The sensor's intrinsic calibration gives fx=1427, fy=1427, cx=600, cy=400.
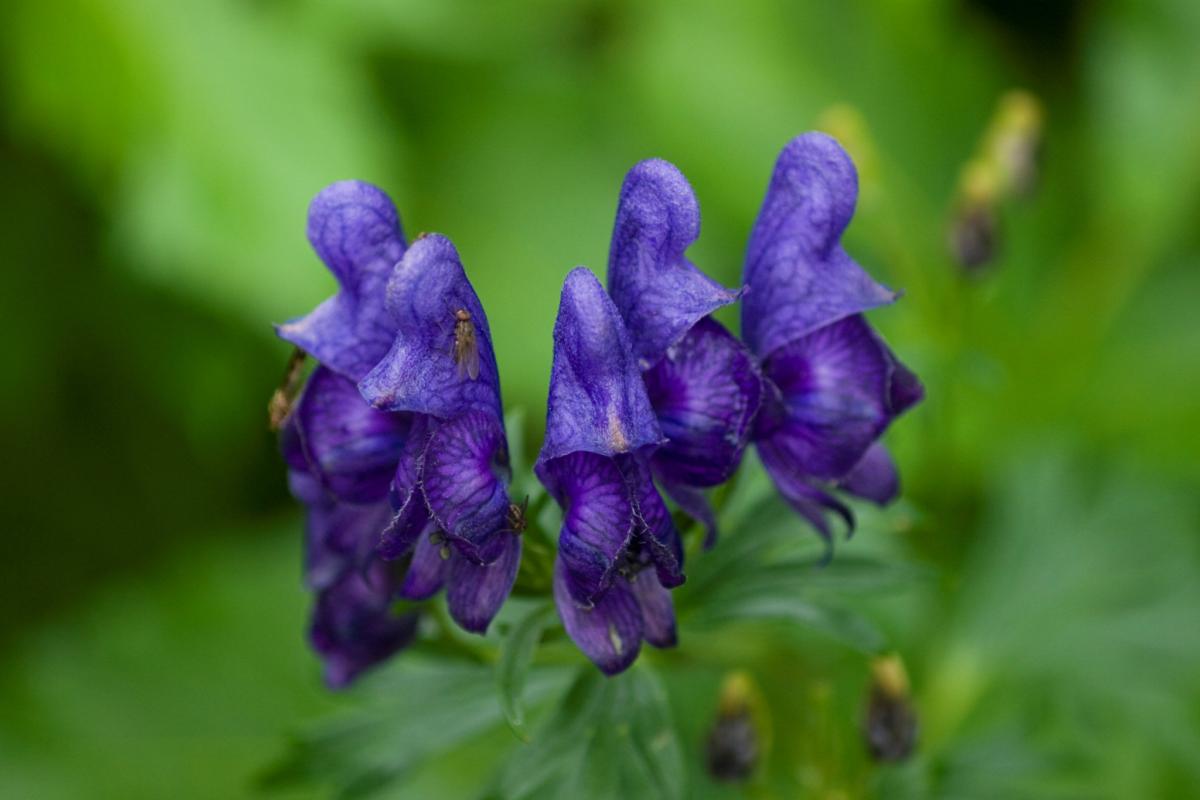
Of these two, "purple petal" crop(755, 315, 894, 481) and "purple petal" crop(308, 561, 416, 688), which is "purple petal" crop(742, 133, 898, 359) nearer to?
"purple petal" crop(755, 315, 894, 481)

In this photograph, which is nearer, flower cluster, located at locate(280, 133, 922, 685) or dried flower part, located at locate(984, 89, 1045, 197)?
flower cluster, located at locate(280, 133, 922, 685)

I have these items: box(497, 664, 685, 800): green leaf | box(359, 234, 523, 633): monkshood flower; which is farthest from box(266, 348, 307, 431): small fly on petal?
box(497, 664, 685, 800): green leaf

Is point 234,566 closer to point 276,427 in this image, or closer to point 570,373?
point 276,427

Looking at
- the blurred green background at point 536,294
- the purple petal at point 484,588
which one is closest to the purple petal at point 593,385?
the purple petal at point 484,588

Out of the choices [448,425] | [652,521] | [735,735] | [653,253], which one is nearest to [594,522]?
[652,521]

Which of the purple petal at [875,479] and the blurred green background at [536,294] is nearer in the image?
the purple petal at [875,479]

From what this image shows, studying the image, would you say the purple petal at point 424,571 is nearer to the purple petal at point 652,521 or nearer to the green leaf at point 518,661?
the green leaf at point 518,661
